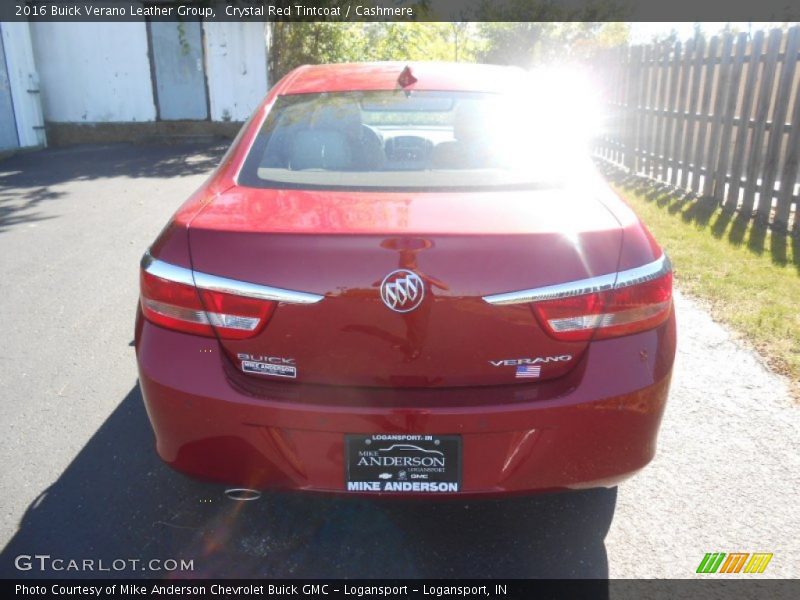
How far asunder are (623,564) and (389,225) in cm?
145

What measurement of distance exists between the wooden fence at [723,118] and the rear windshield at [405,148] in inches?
195

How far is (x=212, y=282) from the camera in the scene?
2010 mm

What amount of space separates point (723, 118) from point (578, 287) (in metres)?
7.29

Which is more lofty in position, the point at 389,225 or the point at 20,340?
the point at 389,225

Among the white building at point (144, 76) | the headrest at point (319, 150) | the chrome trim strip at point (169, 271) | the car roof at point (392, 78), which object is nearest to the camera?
the chrome trim strip at point (169, 271)

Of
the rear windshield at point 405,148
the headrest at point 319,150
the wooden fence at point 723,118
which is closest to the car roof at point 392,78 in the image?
the rear windshield at point 405,148

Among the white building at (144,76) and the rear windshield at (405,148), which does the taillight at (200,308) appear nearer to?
the rear windshield at (405,148)

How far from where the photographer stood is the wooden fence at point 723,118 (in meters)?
6.86

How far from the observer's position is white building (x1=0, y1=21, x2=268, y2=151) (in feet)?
52.2

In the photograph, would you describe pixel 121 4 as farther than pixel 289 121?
Yes

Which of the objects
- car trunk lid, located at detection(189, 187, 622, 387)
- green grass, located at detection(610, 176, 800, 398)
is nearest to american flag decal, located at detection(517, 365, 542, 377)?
car trunk lid, located at detection(189, 187, 622, 387)

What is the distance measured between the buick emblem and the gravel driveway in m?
1.04

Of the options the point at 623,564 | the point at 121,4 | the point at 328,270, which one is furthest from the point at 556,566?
the point at 121,4

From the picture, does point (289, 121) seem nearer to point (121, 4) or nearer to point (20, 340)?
point (20, 340)
